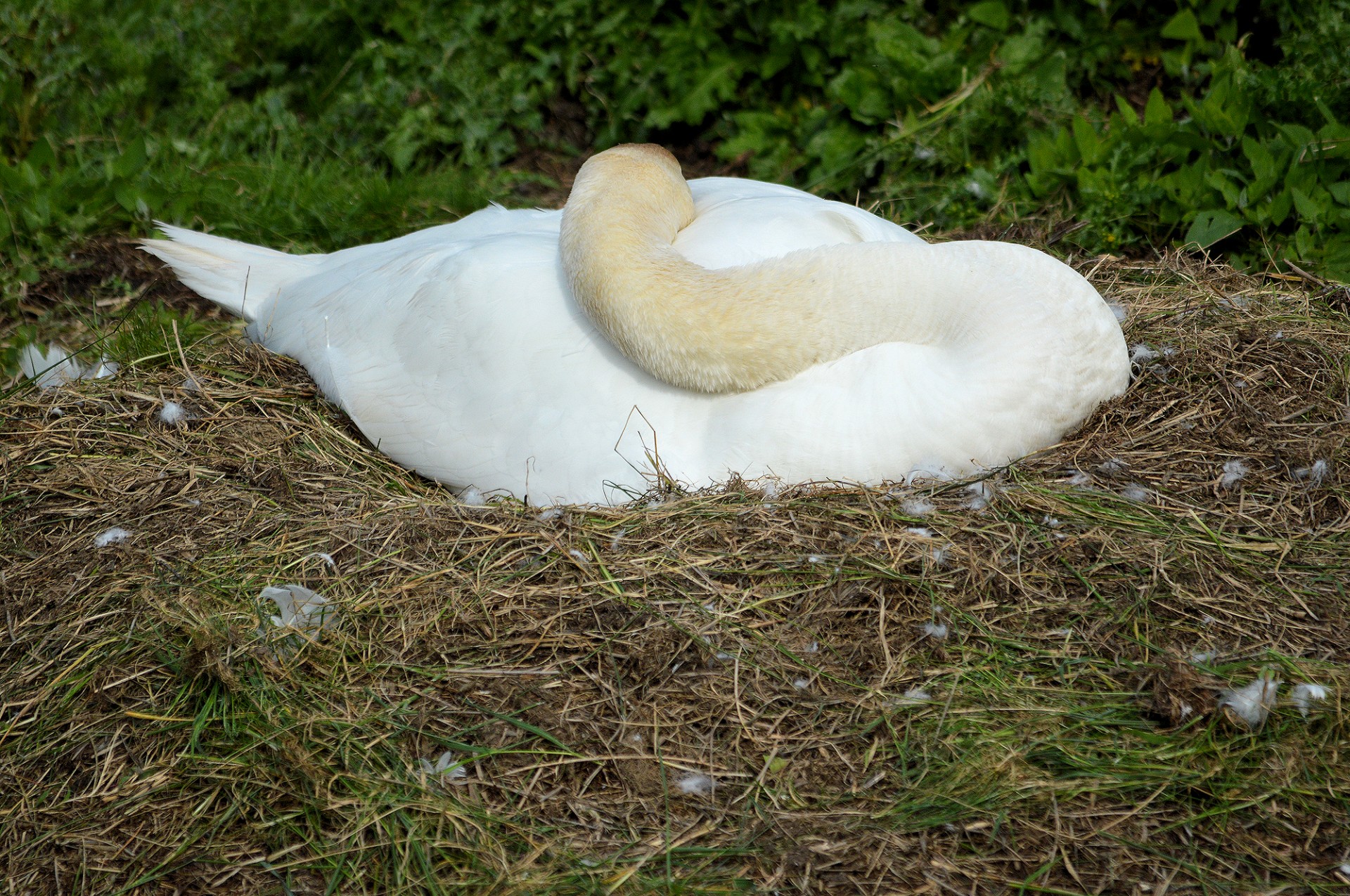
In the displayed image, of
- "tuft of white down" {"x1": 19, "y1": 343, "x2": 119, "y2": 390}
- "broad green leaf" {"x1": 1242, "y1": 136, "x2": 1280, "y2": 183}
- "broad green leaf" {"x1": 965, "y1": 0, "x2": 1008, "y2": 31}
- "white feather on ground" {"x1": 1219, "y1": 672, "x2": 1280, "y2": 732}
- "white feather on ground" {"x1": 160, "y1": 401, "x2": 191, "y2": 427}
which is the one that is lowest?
"tuft of white down" {"x1": 19, "y1": 343, "x2": 119, "y2": 390}

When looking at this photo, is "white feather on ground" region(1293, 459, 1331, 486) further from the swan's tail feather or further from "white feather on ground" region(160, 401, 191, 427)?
the swan's tail feather

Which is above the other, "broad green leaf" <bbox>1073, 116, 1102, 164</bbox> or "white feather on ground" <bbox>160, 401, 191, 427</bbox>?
"broad green leaf" <bbox>1073, 116, 1102, 164</bbox>

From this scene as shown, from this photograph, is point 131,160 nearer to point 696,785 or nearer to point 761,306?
point 761,306

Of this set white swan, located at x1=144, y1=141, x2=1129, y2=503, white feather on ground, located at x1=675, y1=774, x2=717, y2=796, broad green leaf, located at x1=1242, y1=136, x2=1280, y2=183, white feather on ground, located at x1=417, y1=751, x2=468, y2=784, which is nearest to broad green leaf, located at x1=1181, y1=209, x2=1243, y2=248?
broad green leaf, located at x1=1242, y1=136, x2=1280, y2=183

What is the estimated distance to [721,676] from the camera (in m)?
2.68

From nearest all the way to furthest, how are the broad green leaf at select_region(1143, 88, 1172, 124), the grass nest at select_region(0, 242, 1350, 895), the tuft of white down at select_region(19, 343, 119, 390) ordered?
the grass nest at select_region(0, 242, 1350, 895)
the tuft of white down at select_region(19, 343, 119, 390)
the broad green leaf at select_region(1143, 88, 1172, 124)

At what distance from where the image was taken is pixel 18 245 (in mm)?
5184

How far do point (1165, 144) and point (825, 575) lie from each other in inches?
109

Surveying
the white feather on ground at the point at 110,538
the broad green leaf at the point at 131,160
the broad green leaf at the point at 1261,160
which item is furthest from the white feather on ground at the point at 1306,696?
the broad green leaf at the point at 131,160

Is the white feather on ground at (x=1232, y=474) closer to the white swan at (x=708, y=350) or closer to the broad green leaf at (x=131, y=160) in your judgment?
the white swan at (x=708, y=350)

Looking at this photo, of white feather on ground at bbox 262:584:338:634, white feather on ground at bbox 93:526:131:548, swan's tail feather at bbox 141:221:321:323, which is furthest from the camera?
swan's tail feather at bbox 141:221:321:323

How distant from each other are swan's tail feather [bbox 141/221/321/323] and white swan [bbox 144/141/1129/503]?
2.31ft

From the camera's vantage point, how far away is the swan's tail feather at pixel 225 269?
448 centimetres

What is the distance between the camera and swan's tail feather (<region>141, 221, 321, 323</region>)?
4477 millimetres
